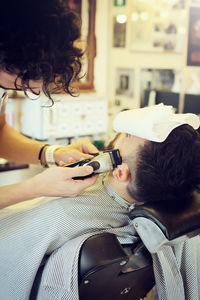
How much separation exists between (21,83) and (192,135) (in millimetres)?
568

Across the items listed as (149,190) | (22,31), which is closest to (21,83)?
(22,31)

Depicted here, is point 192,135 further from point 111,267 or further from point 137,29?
point 137,29

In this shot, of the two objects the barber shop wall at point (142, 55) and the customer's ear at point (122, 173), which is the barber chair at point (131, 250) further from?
the barber shop wall at point (142, 55)

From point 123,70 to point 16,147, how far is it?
1.93 metres

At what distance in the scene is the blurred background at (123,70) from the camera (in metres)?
2.81

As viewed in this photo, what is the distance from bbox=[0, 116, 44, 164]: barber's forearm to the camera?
1667 mm

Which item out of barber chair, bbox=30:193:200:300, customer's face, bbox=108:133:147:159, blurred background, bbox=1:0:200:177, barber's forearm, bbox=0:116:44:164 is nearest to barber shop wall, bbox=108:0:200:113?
blurred background, bbox=1:0:200:177

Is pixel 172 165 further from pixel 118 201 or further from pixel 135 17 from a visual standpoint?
pixel 135 17

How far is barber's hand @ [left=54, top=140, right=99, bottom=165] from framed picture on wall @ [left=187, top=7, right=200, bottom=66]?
239 centimetres

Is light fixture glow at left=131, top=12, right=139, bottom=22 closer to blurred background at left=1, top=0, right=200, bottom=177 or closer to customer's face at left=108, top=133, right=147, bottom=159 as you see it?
blurred background at left=1, top=0, right=200, bottom=177

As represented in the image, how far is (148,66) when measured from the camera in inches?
134

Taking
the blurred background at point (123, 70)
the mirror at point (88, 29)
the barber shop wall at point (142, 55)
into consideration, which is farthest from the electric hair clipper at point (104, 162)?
the barber shop wall at point (142, 55)

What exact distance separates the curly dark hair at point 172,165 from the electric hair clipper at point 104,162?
0.08 meters

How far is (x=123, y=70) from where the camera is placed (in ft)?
10.9
